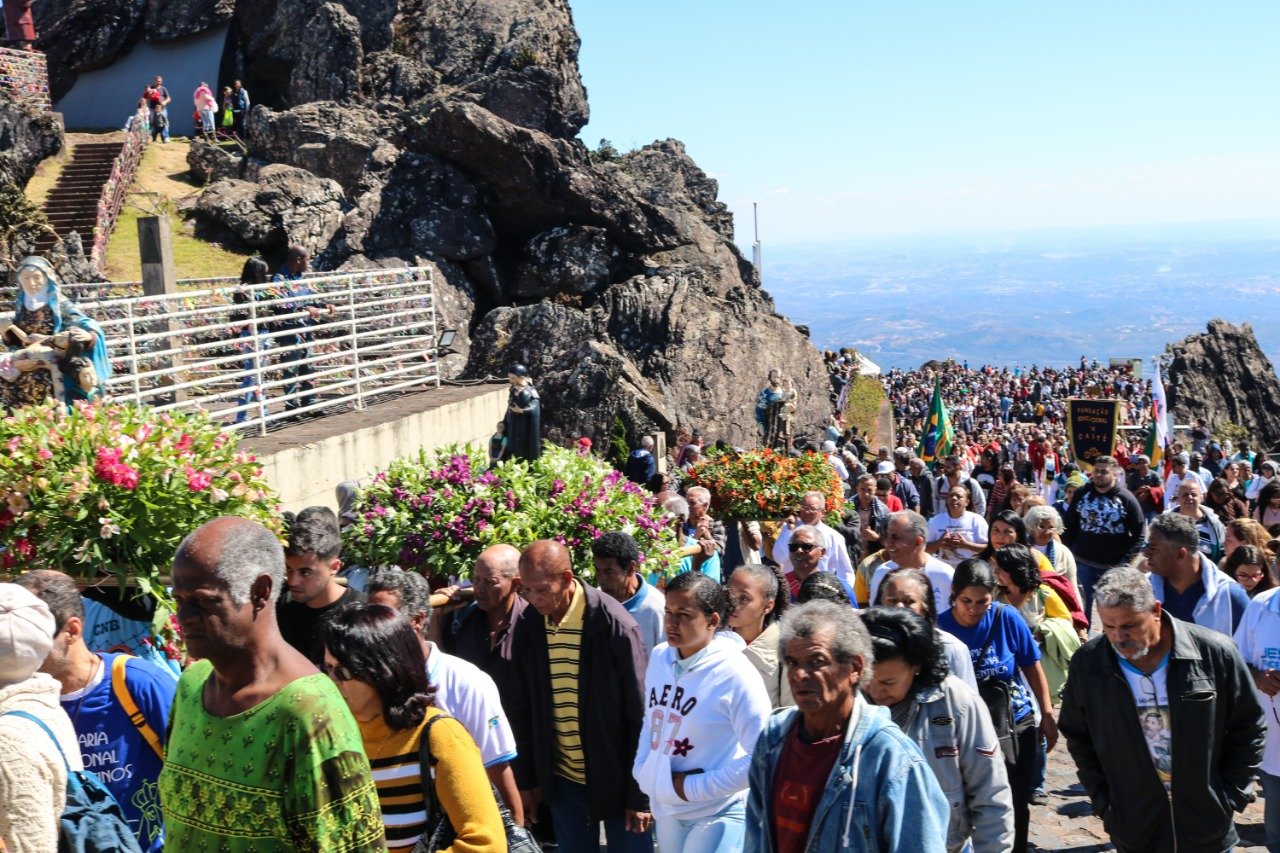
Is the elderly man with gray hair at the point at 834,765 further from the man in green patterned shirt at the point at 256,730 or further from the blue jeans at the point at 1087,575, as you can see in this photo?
the blue jeans at the point at 1087,575

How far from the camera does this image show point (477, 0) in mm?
41625

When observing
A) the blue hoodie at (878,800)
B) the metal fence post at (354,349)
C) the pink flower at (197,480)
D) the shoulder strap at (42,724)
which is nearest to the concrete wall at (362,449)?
the metal fence post at (354,349)

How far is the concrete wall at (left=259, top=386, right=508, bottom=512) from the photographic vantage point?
11297 millimetres

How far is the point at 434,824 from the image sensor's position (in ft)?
12.1

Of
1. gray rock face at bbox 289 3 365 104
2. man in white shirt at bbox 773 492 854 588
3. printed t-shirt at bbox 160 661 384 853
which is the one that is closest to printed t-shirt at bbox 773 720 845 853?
printed t-shirt at bbox 160 661 384 853

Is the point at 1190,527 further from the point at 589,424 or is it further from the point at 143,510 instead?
the point at 589,424

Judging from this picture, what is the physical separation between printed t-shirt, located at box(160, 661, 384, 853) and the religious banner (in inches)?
748

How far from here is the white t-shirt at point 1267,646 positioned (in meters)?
6.46

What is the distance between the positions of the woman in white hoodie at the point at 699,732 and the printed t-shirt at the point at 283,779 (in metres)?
2.56

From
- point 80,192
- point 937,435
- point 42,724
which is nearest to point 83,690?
point 42,724

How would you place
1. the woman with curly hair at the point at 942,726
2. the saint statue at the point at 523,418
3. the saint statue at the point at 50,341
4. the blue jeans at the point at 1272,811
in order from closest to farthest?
the woman with curly hair at the point at 942,726 < the blue jeans at the point at 1272,811 < the saint statue at the point at 50,341 < the saint statue at the point at 523,418

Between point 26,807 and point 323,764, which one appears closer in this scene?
point 323,764

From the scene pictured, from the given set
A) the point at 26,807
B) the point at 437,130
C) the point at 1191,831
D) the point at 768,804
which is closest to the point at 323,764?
the point at 26,807

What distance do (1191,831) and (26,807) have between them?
4.50 metres
